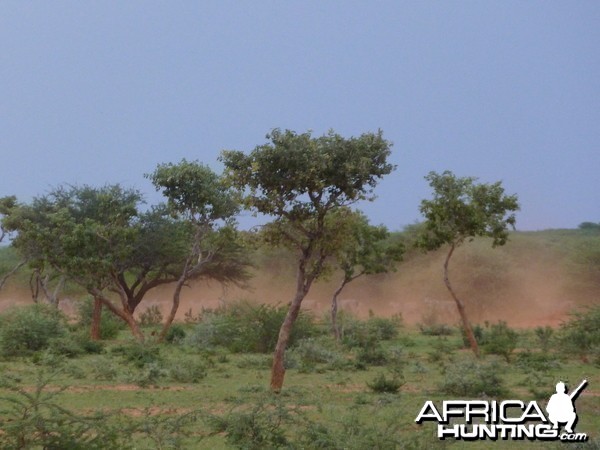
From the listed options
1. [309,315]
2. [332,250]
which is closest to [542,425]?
[332,250]

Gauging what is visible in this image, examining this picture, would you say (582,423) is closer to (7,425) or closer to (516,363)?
(7,425)

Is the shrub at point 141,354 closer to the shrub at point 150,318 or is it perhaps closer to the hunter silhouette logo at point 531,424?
the hunter silhouette logo at point 531,424

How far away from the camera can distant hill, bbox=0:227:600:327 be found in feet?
182

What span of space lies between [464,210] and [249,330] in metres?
8.43

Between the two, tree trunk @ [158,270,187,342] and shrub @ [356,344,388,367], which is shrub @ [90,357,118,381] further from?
tree trunk @ [158,270,187,342]

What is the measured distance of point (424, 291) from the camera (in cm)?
5928

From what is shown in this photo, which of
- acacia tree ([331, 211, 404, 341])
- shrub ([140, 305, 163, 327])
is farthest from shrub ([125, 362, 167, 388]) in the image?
shrub ([140, 305, 163, 327])

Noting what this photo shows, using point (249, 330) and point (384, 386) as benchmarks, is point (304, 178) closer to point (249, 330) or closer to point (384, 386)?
point (384, 386)

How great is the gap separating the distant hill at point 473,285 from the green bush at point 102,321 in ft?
51.8

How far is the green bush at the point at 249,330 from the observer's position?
88.8 ft

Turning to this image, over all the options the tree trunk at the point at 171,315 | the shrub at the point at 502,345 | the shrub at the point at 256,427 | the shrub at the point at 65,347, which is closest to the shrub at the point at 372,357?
the shrub at the point at 502,345

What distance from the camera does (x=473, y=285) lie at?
192ft

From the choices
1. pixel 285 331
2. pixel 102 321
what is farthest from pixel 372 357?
pixel 102 321

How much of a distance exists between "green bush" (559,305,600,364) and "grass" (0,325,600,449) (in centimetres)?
39
